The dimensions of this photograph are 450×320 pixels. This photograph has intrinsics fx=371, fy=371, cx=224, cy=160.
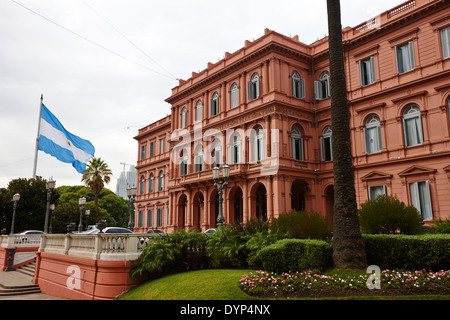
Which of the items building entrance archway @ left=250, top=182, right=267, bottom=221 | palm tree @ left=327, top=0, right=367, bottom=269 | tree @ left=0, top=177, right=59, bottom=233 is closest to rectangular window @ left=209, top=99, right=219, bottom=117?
building entrance archway @ left=250, top=182, right=267, bottom=221

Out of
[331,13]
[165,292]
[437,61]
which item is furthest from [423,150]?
[165,292]

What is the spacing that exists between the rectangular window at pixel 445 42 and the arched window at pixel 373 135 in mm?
5611

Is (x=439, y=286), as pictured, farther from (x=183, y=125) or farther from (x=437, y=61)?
(x=183, y=125)

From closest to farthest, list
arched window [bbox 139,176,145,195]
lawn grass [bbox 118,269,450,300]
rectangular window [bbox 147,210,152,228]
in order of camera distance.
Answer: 1. lawn grass [bbox 118,269,450,300]
2. rectangular window [bbox 147,210,152,228]
3. arched window [bbox 139,176,145,195]

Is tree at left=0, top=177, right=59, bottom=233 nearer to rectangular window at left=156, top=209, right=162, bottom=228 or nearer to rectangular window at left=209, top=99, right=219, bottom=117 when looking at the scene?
rectangular window at left=156, top=209, right=162, bottom=228

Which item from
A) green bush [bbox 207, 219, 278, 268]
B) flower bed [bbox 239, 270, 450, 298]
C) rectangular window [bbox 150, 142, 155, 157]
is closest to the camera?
flower bed [bbox 239, 270, 450, 298]

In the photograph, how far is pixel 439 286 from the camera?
8.19 metres

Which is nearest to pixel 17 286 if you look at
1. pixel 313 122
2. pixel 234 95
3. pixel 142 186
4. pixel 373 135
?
pixel 234 95

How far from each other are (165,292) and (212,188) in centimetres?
2100

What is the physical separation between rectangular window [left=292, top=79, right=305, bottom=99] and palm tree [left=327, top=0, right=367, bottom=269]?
1762 cm

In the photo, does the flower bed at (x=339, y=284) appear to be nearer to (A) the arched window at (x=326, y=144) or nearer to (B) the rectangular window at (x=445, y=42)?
(B) the rectangular window at (x=445, y=42)

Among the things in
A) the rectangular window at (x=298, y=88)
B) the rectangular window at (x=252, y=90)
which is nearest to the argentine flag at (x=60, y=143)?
the rectangular window at (x=252, y=90)

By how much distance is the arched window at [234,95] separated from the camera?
107 ft

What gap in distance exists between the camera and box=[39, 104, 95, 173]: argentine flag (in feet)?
71.8
